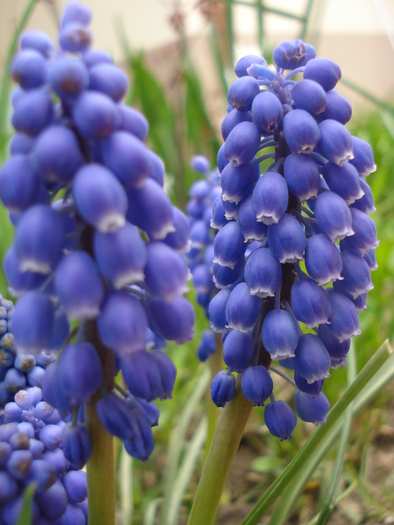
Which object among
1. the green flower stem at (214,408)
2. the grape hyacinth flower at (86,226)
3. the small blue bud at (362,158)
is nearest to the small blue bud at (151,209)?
the grape hyacinth flower at (86,226)

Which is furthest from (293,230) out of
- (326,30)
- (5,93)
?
(326,30)

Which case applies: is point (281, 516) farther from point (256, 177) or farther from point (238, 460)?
point (238, 460)

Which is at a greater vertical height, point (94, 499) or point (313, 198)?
point (313, 198)

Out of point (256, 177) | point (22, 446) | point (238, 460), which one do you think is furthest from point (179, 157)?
point (22, 446)

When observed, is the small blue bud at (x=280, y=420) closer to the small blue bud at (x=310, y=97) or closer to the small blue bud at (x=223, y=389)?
the small blue bud at (x=223, y=389)

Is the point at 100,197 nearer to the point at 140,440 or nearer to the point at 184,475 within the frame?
the point at 140,440

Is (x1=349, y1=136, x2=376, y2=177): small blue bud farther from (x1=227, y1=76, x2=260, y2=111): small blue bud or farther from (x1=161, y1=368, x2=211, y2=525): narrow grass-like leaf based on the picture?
(x1=161, y1=368, x2=211, y2=525): narrow grass-like leaf
